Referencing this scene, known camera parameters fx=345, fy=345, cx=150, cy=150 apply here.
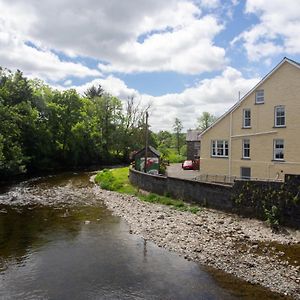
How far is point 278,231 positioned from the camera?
21047 mm

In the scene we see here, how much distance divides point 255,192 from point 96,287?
45.8 ft

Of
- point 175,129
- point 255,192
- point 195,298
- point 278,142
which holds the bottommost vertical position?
point 195,298

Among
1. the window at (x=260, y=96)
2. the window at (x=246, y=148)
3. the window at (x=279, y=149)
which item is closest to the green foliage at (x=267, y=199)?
the window at (x=279, y=149)

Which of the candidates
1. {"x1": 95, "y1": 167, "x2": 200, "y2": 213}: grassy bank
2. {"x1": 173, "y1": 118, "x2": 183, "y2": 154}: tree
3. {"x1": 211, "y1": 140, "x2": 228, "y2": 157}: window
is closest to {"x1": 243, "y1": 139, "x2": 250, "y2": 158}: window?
{"x1": 211, "y1": 140, "x2": 228, "y2": 157}: window

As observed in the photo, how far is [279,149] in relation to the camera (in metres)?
31.0

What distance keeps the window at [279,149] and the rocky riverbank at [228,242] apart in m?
9.27

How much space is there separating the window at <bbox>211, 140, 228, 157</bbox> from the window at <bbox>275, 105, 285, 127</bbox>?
18.8 feet

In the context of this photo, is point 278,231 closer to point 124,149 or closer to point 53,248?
point 53,248

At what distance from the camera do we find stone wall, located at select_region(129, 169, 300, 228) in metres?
21.7

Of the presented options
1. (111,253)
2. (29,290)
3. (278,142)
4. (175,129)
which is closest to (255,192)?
(278,142)

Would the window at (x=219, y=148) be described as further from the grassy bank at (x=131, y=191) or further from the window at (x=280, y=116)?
the grassy bank at (x=131, y=191)

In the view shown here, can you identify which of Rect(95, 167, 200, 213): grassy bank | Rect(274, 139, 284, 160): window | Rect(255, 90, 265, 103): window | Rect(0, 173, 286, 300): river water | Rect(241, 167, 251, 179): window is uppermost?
Rect(255, 90, 265, 103): window

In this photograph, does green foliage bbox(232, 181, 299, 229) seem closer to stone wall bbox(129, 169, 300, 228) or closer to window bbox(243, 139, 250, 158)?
stone wall bbox(129, 169, 300, 228)

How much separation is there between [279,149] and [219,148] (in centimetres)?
637
